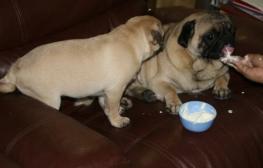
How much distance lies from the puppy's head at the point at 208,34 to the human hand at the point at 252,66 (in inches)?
3.3

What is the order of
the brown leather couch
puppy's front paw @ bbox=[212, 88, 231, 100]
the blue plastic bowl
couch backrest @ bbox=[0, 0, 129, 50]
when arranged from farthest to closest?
puppy's front paw @ bbox=[212, 88, 231, 100], couch backrest @ bbox=[0, 0, 129, 50], the blue plastic bowl, the brown leather couch

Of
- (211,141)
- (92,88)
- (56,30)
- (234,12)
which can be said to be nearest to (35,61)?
(92,88)

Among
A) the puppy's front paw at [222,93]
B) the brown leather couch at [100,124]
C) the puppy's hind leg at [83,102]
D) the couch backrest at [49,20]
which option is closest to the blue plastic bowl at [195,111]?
the brown leather couch at [100,124]

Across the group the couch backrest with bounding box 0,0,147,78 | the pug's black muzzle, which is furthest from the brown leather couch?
the pug's black muzzle

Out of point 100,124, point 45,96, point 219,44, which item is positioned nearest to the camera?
point 45,96

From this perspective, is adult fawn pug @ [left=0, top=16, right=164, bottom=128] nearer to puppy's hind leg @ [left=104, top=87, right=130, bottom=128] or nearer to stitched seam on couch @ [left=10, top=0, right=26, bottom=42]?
puppy's hind leg @ [left=104, top=87, right=130, bottom=128]

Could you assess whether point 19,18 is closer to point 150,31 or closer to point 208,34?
point 150,31

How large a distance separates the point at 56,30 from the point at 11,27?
0.23 m

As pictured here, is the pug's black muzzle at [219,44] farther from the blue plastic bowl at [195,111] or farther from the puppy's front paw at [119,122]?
the puppy's front paw at [119,122]

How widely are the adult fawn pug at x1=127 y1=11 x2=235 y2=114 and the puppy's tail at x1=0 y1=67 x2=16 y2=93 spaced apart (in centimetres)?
55

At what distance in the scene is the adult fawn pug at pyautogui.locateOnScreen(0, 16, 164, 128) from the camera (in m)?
1.46

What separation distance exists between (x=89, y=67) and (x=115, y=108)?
0.64 feet

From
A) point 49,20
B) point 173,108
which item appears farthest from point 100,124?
point 49,20

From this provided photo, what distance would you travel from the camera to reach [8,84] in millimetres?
1503
